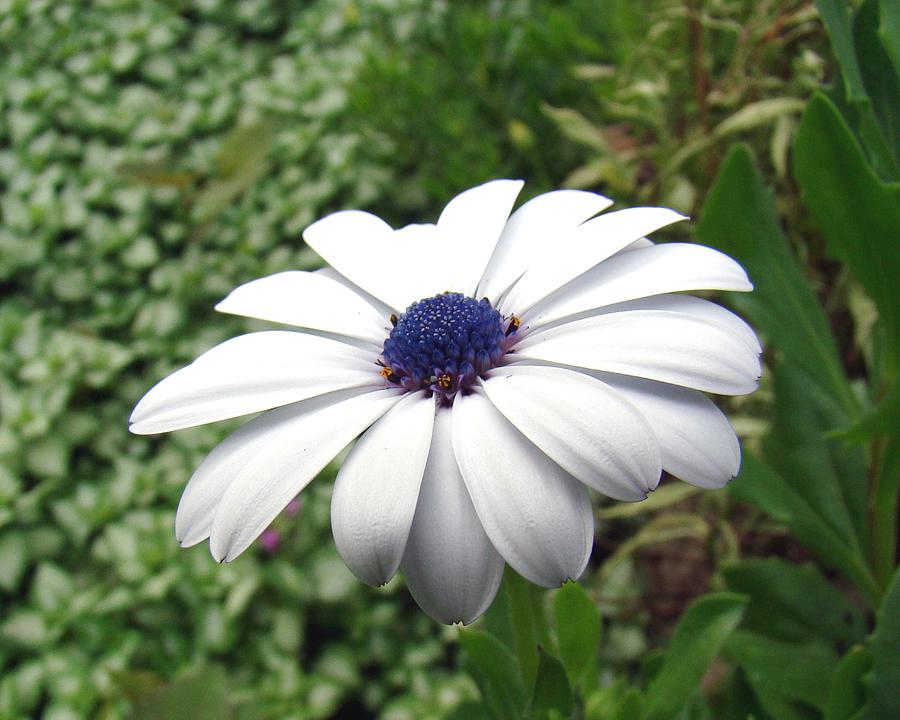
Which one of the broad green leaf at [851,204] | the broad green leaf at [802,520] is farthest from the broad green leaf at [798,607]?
the broad green leaf at [851,204]

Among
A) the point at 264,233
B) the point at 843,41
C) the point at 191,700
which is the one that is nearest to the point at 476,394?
the point at 843,41

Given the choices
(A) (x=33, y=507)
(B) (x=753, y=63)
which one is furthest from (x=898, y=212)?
(A) (x=33, y=507)

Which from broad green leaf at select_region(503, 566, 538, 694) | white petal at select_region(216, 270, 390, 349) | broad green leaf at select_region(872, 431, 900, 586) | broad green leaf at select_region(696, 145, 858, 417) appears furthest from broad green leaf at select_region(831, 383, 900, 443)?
white petal at select_region(216, 270, 390, 349)

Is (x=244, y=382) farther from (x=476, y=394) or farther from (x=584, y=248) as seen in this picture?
(x=584, y=248)

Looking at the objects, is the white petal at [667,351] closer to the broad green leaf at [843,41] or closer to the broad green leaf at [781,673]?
the broad green leaf at [843,41]

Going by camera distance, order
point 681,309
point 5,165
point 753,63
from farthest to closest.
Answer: point 5,165, point 753,63, point 681,309

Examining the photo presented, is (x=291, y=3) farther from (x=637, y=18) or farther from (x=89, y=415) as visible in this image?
(x=89, y=415)

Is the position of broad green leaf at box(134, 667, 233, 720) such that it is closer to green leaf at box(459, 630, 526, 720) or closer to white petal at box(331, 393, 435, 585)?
green leaf at box(459, 630, 526, 720)
